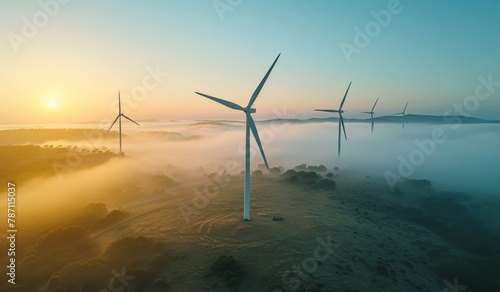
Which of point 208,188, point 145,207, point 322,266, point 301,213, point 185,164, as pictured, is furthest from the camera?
point 185,164

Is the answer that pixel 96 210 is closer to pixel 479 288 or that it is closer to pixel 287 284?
pixel 287 284

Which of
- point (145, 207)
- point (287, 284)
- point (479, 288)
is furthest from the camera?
point (145, 207)

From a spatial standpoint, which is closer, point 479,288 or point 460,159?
point 479,288

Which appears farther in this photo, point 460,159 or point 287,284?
point 460,159

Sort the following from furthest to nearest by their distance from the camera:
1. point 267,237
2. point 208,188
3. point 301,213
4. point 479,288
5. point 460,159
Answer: point 460,159, point 208,188, point 301,213, point 267,237, point 479,288

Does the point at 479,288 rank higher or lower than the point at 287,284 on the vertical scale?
lower

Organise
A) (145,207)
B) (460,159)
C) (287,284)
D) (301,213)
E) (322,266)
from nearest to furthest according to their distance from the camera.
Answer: (287,284), (322,266), (301,213), (145,207), (460,159)

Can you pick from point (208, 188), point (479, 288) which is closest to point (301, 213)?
point (479, 288)

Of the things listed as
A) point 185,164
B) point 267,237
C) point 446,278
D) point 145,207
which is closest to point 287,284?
point 267,237

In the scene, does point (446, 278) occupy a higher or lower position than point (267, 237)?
lower

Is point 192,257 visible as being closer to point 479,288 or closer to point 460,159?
point 479,288
